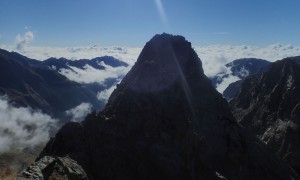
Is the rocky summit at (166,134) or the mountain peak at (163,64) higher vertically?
the mountain peak at (163,64)

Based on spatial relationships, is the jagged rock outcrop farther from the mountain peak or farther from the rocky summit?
the mountain peak

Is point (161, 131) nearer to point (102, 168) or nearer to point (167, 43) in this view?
point (102, 168)

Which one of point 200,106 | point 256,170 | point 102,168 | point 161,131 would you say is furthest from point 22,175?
point 256,170

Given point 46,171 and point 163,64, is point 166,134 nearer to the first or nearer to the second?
point 163,64

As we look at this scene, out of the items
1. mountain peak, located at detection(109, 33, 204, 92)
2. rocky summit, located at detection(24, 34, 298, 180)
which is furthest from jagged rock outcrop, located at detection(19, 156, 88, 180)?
mountain peak, located at detection(109, 33, 204, 92)

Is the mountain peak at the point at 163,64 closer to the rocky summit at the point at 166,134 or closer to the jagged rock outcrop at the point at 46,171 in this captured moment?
the rocky summit at the point at 166,134

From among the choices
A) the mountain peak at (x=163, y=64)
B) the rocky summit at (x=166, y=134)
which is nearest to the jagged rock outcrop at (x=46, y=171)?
the rocky summit at (x=166, y=134)

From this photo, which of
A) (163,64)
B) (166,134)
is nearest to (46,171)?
(166,134)

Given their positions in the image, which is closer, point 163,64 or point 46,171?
point 46,171
